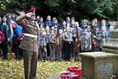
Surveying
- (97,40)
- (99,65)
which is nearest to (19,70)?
(99,65)

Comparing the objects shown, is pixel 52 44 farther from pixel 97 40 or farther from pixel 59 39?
pixel 97 40

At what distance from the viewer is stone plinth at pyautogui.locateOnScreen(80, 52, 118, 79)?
7.02 m

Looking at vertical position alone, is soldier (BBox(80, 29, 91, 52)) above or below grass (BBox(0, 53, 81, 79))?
above

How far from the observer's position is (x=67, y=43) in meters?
13.0

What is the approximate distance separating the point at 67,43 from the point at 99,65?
6.03 m

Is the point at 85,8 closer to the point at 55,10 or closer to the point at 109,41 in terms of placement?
the point at 55,10

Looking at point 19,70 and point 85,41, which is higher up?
point 85,41

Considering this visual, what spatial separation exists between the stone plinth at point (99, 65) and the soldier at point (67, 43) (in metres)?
5.47

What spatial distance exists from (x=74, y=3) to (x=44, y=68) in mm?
6414

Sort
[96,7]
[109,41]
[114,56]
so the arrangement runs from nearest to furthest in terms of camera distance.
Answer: [114,56] → [109,41] → [96,7]

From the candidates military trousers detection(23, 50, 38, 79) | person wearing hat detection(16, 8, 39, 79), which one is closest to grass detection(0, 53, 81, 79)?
military trousers detection(23, 50, 38, 79)

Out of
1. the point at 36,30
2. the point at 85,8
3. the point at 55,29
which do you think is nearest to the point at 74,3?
the point at 85,8

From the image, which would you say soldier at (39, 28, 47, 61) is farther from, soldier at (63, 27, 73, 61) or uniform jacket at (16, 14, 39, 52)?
uniform jacket at (16, 14, 39, 52)

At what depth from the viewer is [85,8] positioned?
1563cm
